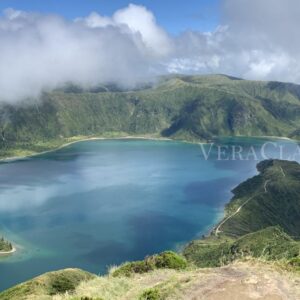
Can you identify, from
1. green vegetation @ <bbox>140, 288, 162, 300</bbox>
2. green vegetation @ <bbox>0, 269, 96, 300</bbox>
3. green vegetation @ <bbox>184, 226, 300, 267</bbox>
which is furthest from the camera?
green vegetation @ <bbox>184, 226, 300, 267</bbox>

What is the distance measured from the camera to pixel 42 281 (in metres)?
43.0

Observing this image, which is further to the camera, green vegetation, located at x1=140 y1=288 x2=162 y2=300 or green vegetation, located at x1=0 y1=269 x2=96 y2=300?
green vegetation, located at x1=0 y1=269 x2=96 y2=300

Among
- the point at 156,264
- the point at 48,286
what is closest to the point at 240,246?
the point at 48,286

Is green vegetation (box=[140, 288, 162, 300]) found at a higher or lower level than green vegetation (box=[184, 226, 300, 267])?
higher

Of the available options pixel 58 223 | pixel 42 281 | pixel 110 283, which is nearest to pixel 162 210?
pixel 58 223

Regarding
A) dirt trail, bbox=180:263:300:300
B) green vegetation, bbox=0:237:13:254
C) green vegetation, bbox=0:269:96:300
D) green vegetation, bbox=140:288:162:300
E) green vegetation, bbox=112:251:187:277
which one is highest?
dirt trail, bbox=180:263:300:300

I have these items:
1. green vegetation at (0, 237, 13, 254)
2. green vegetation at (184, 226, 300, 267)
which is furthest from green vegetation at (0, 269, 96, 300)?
green vegetation at (0, 237, 13, 254)

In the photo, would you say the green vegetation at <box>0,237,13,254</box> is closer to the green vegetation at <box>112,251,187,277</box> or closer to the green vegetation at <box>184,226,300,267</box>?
the green vegetation at <box>184,226,300,267</box>

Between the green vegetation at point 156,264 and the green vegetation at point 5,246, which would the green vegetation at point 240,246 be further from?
the green vegetation at point 156,264

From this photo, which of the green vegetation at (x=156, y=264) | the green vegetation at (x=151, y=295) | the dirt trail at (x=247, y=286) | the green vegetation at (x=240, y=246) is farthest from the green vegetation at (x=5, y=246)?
the dirt trail at (x=247, y=286)

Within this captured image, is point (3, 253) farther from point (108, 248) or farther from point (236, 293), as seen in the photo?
point (236, 293)

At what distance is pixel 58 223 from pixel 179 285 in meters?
158

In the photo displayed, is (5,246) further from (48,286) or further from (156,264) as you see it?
(156,264)

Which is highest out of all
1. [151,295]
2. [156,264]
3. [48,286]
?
[151,295]
